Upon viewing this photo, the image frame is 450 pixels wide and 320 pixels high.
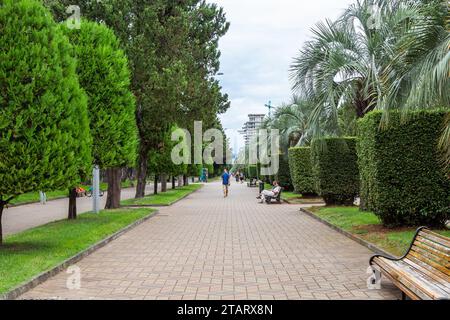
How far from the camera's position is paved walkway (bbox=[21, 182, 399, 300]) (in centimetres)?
664

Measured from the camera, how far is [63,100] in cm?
989

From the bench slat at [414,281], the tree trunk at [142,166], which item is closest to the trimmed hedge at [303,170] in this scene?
the tree trunk at [142,166]

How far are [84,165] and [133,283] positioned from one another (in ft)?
15.0

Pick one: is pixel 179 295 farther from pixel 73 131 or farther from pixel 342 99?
pixel 342 99

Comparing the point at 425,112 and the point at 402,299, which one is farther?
the point at 425,112

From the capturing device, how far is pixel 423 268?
6.01m

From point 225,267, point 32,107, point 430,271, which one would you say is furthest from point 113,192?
point 430,271

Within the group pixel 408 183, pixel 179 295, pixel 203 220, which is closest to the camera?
pixel 179 295

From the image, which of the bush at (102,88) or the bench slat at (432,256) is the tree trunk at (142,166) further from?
the bench slat at (432,256)

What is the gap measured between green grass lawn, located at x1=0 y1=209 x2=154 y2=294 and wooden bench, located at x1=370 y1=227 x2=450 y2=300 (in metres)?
4.69

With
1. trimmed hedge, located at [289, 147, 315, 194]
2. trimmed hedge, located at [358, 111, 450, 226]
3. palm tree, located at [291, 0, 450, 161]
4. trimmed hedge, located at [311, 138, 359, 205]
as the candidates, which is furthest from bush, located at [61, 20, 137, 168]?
trimmed hedge, located at [289, 147, 315, 194]

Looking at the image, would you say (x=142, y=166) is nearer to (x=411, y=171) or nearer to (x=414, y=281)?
(x=411, y=171)

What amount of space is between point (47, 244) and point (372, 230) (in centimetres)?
744

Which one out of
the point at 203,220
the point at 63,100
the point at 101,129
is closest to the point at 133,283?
the point at 63,100
